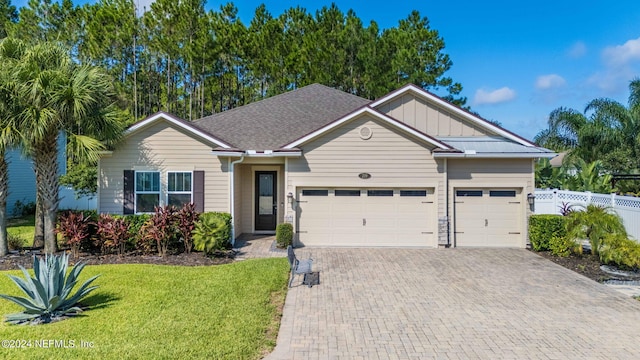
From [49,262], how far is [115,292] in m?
1.38

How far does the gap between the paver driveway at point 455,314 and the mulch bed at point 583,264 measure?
0.38 m

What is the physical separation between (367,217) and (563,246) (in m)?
5.99

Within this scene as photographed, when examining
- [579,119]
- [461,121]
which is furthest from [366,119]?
[579,119]

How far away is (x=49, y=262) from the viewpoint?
6402mm

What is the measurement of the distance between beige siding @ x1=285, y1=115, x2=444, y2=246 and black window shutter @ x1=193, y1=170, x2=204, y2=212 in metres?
2.90

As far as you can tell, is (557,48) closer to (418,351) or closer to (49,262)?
(418,351)

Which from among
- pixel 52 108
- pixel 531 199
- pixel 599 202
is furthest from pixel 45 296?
pixel 599 202

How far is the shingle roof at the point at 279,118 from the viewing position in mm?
13953

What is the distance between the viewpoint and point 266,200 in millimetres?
14359

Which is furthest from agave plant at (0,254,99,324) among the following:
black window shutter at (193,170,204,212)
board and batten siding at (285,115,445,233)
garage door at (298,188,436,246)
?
garage door at (298,188,436,246)

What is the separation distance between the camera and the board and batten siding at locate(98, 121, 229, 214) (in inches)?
471

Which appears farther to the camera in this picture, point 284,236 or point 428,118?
point 428,118

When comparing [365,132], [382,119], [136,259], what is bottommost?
[136,259]

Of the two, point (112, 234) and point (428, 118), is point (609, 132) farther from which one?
point (112, 234)
